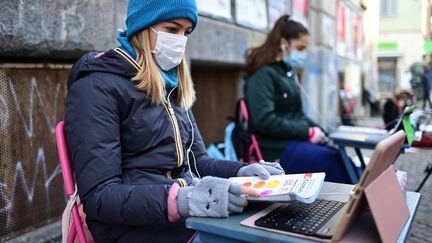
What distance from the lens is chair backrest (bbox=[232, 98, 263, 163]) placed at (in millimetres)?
3816

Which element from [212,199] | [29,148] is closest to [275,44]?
[29,148]

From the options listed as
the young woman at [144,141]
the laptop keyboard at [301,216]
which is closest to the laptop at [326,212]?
the laptop keyboard at [301,216]

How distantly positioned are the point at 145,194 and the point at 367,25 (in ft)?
61.3

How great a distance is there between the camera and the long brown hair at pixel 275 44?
3887 millimetres

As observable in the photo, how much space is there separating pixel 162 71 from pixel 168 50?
0.10 m

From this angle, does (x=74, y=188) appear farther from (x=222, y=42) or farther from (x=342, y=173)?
(x=222, y=42)

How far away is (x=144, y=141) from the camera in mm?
1740

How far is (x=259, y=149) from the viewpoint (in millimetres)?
3807

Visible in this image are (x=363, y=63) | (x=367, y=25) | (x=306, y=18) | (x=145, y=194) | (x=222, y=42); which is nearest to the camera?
(x=145, y=194)

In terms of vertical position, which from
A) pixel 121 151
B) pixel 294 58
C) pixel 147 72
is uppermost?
pixel 294 58

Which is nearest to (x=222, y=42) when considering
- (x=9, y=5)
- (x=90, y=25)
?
(x=90, y=25)

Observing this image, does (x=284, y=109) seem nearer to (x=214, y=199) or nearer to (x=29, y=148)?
(x=29, y=148)

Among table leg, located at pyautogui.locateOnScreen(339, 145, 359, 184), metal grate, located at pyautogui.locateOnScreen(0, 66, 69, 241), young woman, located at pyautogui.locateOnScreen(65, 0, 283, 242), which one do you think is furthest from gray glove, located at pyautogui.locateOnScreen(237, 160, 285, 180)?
table leg, located at pyautogui.locateOnScreen(339, 145, 359, 184)

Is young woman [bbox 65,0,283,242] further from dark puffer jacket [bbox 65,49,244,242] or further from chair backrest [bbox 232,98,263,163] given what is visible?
chair backrest [bbox 232,98,263,163]
